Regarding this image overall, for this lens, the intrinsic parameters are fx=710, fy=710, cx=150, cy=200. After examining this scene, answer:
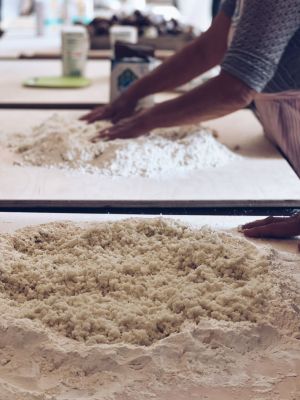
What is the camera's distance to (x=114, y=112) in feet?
7.59

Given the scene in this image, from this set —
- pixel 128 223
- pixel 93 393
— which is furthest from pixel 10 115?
pixel 93 393

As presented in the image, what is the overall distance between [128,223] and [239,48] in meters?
0.57

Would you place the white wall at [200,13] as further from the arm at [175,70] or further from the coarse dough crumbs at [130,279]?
the coarse dough crumbs at [130,279]

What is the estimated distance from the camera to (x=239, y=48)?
166 centimetres

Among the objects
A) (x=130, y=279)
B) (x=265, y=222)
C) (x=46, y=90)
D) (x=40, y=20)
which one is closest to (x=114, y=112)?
(x=46, y=90)

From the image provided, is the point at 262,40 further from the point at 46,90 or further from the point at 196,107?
the point at 46,90

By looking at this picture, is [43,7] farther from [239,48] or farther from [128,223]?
[128,223]

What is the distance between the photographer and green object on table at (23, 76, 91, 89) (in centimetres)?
297

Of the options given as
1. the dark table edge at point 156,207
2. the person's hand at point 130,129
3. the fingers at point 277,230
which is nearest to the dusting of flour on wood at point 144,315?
the fingers at point 277,230

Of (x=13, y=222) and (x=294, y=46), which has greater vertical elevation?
(x=294, y=46)

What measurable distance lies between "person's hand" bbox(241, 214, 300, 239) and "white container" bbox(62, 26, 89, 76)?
68.4 inches

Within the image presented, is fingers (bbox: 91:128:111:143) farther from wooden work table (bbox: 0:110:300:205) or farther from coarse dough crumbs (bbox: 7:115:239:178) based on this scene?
wooden work table (bbox: 0:110:300:205)

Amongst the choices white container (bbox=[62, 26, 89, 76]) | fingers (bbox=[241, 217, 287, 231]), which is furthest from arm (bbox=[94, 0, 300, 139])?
white container (bbox=[62, 26, 89, 76])

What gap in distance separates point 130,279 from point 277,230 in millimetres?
385
